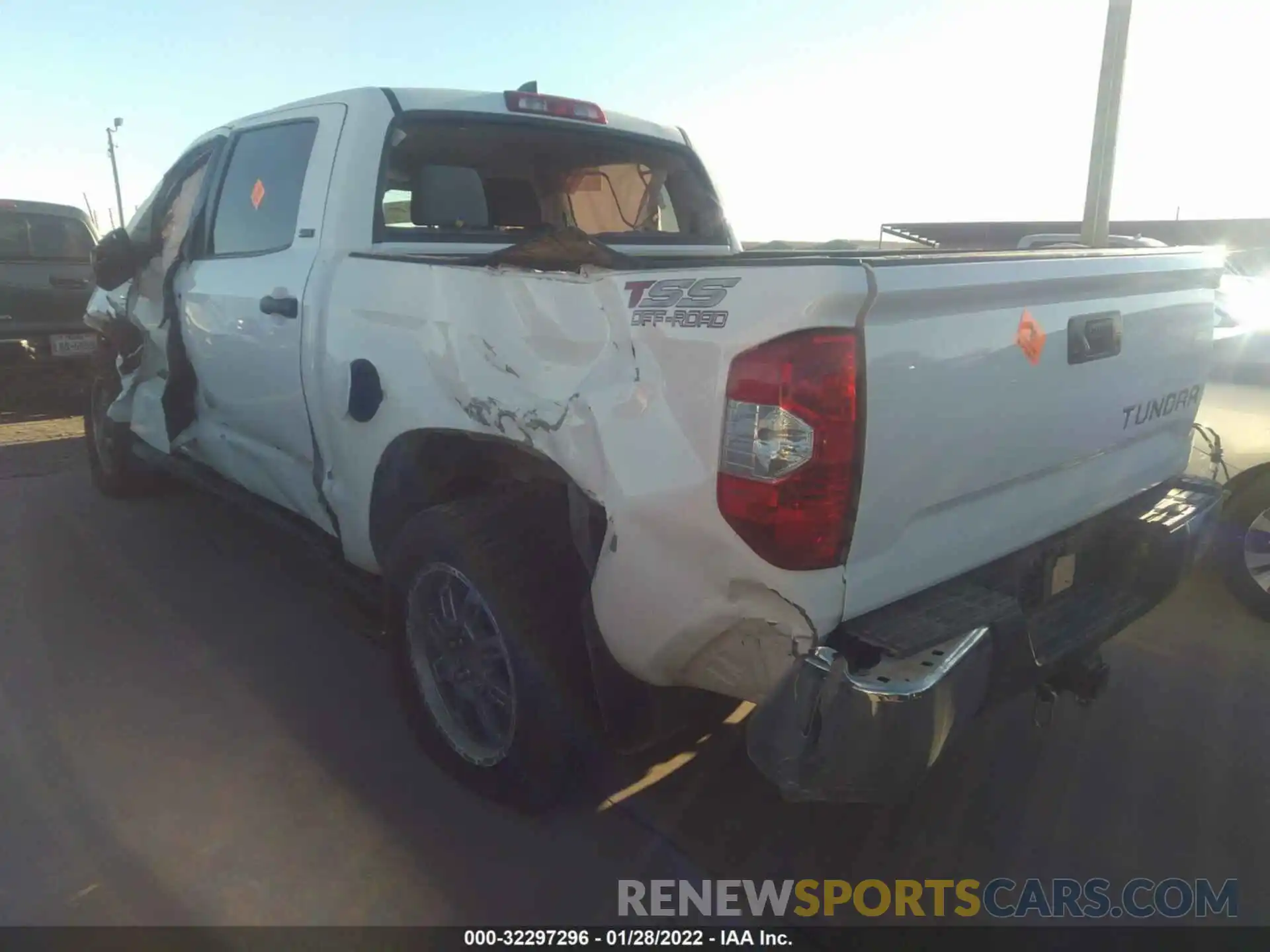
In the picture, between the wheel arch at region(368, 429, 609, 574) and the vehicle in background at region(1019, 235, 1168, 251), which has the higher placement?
the vehicle in background at region(1019, 235, 1168, 251)

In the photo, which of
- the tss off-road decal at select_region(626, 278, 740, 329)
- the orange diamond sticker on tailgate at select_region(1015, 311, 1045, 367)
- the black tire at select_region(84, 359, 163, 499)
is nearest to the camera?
the tss off-road decal at select_region(626, 278, 740, 329)

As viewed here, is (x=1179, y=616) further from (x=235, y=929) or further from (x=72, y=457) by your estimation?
(x=72, y=457)

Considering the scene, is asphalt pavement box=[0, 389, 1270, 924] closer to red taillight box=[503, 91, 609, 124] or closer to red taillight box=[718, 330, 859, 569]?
red taillight box=[718, 330, 859, 569]

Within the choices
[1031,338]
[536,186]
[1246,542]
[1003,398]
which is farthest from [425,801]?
[1246,542]

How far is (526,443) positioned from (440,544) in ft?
1.42

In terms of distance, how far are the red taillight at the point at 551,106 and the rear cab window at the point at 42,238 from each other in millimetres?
6500

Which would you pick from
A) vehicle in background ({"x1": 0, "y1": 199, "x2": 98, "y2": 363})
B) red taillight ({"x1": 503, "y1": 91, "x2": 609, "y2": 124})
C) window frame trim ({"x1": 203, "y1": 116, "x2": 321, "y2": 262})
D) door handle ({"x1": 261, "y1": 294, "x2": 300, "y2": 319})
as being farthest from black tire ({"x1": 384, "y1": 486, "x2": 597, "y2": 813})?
vehicle in background ({"x1": 0, "y1": 199, "x2": 98, "y2": 363})

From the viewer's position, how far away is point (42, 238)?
8.84m

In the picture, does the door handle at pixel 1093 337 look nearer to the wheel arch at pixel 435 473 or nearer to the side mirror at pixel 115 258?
the wheel arch at pixel 435 473

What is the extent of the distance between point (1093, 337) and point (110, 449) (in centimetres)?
555

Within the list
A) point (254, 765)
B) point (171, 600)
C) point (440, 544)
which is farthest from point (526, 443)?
point (171, 600)

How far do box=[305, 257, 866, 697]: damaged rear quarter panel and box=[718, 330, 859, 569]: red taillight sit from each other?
33mm

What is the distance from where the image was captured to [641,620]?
2.18 m

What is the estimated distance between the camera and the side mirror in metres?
4.99
